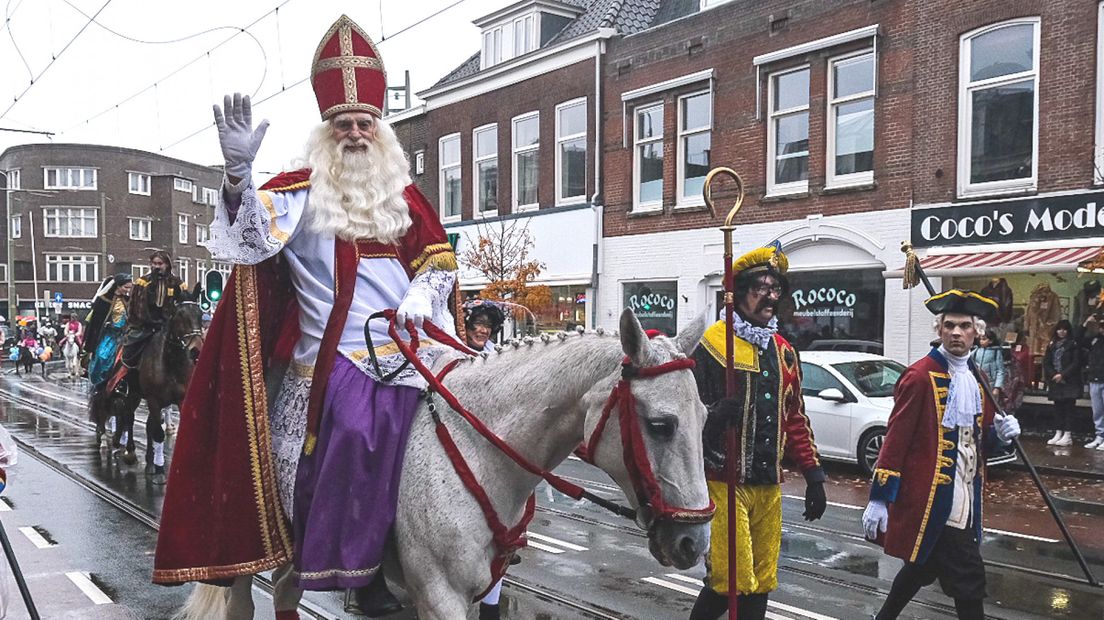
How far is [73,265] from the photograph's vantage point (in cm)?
5884

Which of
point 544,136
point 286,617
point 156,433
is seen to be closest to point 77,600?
point 286,617

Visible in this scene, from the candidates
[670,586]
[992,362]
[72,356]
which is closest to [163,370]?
[670,586]

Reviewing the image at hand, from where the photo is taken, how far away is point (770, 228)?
18234mm

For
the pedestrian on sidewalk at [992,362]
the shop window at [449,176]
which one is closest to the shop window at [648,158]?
the shop window at [449,176]

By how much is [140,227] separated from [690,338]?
213 feet

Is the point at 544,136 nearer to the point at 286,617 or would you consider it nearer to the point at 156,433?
the point at 156,433

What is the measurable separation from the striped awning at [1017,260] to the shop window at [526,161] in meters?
11.1

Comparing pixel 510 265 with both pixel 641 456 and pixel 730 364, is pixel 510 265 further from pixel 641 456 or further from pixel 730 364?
pixel 641 456

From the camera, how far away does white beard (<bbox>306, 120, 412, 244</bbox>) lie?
11.0ft

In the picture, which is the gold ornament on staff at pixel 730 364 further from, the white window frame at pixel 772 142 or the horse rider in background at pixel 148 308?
the white window frame at pixel 772 142

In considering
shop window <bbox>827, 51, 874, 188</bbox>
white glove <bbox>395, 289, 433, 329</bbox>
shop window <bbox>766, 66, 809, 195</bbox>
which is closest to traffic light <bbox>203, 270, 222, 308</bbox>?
shop window <bbox>766, 66, 809, 195</bbox>

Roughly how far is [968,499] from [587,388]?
2825mm

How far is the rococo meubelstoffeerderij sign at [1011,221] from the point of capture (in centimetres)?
1387

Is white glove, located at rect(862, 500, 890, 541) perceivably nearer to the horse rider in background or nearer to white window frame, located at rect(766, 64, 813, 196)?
the horse rider in background
